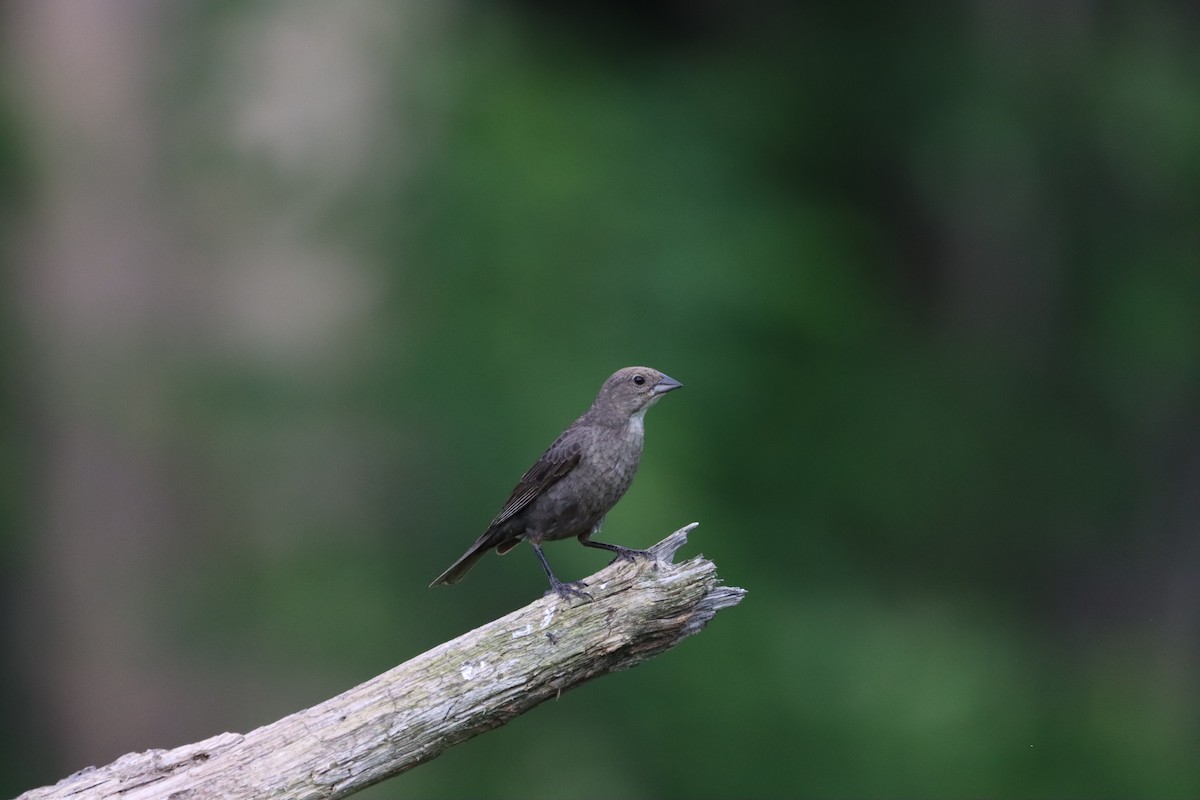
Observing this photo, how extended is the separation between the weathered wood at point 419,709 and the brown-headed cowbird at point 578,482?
3.48ft

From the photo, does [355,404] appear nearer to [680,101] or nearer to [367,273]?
[367,273]

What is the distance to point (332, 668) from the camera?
9172 millimetres

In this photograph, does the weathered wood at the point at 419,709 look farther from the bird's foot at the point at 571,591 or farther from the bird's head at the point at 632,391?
the bird's head at the point at 632,391

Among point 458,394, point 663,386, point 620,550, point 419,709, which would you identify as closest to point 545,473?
point 620,550

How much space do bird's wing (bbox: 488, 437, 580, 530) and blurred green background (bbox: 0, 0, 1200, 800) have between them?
7.89ft

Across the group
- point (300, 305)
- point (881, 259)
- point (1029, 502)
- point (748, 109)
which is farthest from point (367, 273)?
point (1029, 502)

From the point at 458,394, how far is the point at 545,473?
3.55m

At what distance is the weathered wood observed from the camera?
423 cm

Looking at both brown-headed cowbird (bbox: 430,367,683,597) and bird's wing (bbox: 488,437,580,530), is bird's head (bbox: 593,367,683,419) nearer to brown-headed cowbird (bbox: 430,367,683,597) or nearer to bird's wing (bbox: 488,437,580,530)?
brown-headed cowbird (bbox: 430,367,683,597)

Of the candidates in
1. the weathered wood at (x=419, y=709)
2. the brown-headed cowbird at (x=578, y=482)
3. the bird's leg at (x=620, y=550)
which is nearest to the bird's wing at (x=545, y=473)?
the brown-headed cowbird at (x=578, y=482)

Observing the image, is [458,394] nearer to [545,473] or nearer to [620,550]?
[545,473]

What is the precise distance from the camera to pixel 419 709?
4.30 m

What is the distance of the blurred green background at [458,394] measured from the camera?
359 inches

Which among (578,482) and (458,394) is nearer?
(578,482)
